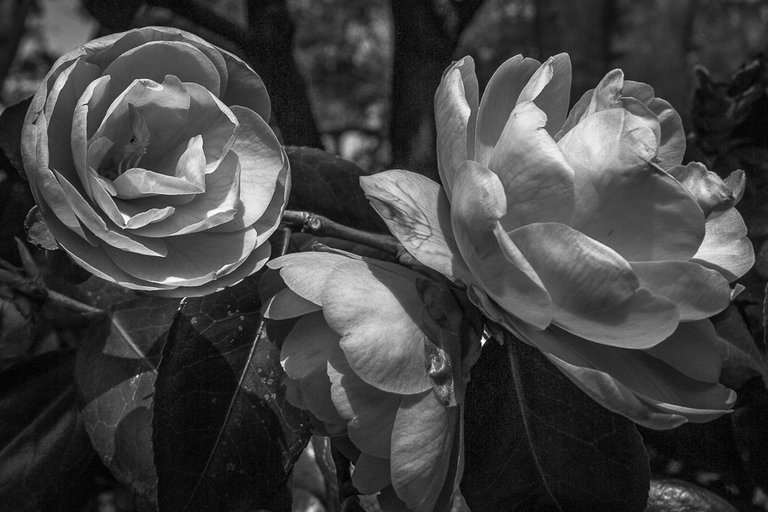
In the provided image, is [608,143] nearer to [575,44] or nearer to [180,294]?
Answer: [180,294]

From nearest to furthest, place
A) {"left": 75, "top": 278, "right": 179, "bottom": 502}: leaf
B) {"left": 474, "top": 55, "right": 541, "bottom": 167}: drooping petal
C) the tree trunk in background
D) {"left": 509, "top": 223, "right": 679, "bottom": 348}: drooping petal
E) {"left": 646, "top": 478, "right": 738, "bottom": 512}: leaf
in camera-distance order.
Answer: {"left": 509, "top": 223, "right": 679, "bottom": 348}: drooping petal, {"left": 474, "top": 55, "right": 541, "bottom": 167}: drooping petal, {"left": 75, "top": 278, "right": 179, "bottom": 502}: leaf, {"left": 646, "top": 478, "right": 738, "bottom": 512}: leaf, the tree trunk in background

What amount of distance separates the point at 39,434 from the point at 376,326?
57 centimetres

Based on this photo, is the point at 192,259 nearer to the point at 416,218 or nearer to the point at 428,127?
the point at 416,218

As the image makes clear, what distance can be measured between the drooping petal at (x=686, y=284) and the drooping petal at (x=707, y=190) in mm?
72

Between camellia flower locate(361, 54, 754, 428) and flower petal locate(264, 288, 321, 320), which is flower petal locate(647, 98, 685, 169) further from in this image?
flower petal locate(264, 288, 321, 320)

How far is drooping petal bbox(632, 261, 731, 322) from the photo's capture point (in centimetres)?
49

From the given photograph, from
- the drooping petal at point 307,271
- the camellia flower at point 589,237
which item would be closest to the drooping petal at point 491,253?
the camellia flower at point 589,237

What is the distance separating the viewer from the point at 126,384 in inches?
30.9

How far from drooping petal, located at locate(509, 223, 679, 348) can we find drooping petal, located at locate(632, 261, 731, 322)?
2 cm

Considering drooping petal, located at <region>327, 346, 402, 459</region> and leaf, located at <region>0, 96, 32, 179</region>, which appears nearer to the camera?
drooping petal, located at <region>327, 346, 402, 459</region>

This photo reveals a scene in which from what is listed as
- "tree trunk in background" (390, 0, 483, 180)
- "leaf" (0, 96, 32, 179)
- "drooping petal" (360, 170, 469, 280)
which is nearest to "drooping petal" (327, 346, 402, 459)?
"drooping petal" (360, 170, 469, 280)

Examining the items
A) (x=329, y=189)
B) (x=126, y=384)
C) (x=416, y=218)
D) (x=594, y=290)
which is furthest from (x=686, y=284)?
(x=126, y=384)

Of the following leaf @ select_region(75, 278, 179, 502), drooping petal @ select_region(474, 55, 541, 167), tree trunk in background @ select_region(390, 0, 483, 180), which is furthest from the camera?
tree trunk in background @ select_region(390, 0, 483, 180)

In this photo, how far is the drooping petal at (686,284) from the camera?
49cm
